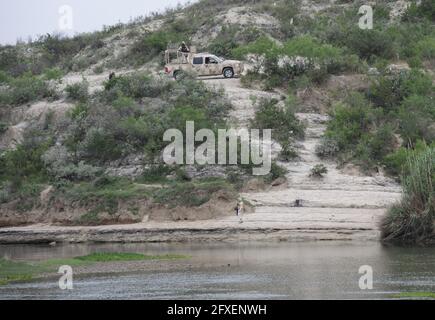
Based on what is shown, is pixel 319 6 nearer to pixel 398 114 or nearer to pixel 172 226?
pixel 398 114

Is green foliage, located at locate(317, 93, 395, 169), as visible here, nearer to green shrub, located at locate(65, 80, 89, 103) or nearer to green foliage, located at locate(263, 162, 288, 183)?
green foliage, located at locate(263, 162, 288, 183)

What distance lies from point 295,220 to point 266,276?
11.5m

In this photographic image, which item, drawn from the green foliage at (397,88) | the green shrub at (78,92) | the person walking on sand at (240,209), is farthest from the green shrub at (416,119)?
the green shrub at (78,92)

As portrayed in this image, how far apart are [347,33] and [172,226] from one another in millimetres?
24502

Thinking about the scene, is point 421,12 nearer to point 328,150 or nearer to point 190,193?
point 328,150

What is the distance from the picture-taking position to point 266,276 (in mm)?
36406

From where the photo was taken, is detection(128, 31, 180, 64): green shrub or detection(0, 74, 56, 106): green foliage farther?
detection(128, 31, 180, 64): green shrub

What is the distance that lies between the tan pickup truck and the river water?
20.2 meters

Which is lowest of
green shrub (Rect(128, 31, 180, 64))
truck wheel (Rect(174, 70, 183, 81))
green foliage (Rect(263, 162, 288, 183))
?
green foliage (Rect(263, 162, 288, 183))

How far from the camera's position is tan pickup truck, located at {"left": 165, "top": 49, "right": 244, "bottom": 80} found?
2511 inches

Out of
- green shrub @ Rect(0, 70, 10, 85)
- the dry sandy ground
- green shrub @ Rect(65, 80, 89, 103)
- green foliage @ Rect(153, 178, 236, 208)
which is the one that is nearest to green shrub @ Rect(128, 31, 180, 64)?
green shrub @ Rect(0, 70, 10, 85)

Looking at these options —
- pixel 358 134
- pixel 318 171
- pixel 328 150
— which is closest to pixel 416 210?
pixel 318 171

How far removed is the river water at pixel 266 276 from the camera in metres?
A: 33.2
